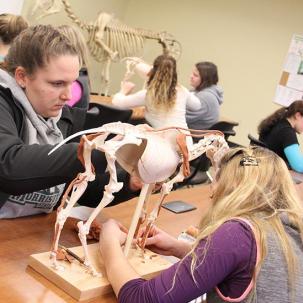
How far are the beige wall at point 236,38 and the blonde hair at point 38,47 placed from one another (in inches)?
167

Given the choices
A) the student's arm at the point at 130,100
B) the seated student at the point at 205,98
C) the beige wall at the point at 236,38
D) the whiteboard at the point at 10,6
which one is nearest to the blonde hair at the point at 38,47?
the student's arm at the point at 130,100

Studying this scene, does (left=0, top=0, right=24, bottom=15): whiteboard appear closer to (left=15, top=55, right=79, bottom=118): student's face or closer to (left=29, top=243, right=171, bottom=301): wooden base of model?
(left=15, top=55, right=79, bottom=118): student's face

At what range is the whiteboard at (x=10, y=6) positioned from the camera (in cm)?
463

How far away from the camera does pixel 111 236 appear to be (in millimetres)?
1323

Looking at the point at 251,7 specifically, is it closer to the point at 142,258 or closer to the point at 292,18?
the point at 292,18

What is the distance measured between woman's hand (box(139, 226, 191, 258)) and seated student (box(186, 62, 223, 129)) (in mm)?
2898

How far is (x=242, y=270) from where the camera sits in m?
1.09

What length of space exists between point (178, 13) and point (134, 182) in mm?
5091

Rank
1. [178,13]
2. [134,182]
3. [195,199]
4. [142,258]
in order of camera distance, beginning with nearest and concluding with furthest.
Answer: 1. [142,258]
2. [134,182]
3. [195,199]
4. [178,13]

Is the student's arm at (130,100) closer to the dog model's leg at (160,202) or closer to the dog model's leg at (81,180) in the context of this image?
the dog model's leg at (160,202)

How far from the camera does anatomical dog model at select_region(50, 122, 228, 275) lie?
3.72 ft

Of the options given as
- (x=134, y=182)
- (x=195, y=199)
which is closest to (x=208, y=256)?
(x=134, y=182)

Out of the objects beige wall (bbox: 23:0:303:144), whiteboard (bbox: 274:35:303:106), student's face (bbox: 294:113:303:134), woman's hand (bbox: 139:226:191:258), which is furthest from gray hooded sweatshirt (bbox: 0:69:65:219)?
whiteboard (bbox: 274:35:303:106)

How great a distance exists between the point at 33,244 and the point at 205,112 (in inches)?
128
